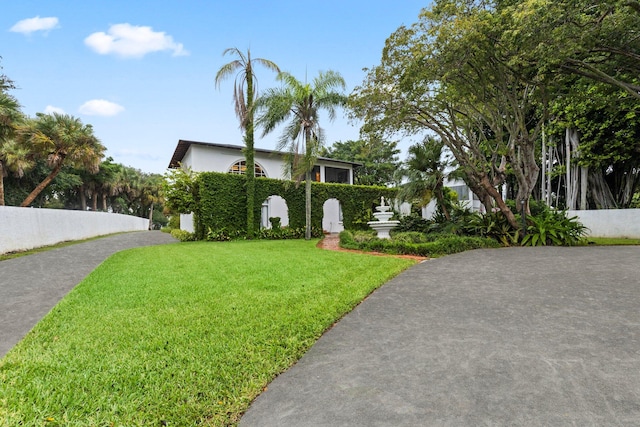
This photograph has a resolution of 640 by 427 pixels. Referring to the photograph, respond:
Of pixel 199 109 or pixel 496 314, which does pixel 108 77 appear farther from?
pixel 496 314

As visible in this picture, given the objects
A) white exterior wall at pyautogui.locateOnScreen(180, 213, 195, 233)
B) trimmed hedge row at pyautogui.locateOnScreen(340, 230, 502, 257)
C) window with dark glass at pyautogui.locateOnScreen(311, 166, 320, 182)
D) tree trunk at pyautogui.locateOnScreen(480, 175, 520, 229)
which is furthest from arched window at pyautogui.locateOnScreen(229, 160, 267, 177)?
tree trunk at pyautogui.locateOnScreen(480, 175, 520, 229)

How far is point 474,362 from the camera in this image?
2.46m

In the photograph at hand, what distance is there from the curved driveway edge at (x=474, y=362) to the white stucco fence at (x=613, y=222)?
10.6 m

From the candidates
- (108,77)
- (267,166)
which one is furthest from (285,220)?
(108,77)

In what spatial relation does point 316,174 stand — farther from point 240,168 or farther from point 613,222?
point 613,222

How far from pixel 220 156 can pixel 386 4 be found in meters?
12.5

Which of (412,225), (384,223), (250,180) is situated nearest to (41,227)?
(250,180)

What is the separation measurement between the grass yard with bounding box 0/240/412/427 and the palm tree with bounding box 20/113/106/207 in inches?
599

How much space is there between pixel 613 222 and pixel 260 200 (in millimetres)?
14835

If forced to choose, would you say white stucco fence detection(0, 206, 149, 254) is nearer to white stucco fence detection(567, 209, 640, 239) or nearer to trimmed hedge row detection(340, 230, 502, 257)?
trimmed hedge row detection(340, 230, 502, 257)

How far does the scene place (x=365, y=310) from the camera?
3799mm

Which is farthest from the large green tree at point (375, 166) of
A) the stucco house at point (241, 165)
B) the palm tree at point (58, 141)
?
the palm tree at point (58, 141)

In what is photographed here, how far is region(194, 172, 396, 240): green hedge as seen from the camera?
1375 cm

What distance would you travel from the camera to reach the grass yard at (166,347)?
1.94 meters
